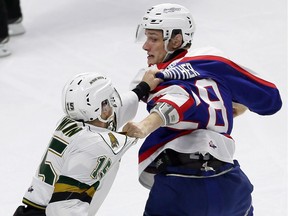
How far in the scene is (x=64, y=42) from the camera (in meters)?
6.86

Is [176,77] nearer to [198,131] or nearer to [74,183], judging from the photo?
[198,131]

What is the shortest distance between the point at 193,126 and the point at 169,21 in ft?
1.42

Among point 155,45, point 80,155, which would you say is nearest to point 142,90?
point 155,45

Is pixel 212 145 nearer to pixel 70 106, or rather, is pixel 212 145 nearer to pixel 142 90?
pixel 142 90

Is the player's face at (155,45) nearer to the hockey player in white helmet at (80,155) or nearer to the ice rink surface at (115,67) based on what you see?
the hockey player in white helmet at (80,155)

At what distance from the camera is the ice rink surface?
4.79 metres

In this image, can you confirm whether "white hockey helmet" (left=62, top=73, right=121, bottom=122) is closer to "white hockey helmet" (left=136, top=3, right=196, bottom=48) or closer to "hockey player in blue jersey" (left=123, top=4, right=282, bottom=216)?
A: "hockey player in blue jersey" (left=123, top=4, right=282, bottom=216)

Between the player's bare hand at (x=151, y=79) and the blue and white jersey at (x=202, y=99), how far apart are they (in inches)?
0.7

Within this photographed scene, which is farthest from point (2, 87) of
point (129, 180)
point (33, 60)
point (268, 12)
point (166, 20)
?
point (166, 20)

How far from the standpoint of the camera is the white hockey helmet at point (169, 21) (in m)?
3.52

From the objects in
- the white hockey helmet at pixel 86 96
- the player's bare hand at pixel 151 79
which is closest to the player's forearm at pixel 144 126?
the white hockey helmet at pixel 86 96

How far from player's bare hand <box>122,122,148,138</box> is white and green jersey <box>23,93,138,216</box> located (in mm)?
26

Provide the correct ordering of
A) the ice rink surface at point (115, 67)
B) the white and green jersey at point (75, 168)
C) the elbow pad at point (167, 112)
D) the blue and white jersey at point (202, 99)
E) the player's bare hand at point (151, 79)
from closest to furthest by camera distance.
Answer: the white and green jersey at point (75, 168)
the elbow pad at point (167, 112)
the blue and white jersey at point (202, 99)
the player's bare hand at point (151, 79)
the ice rink surface at point (115, 67)

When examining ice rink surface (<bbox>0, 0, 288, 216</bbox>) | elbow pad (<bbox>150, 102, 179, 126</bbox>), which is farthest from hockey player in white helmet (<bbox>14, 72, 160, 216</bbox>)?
ice rink surface (<bbox>0, 0, 288, 216</bbox>)
